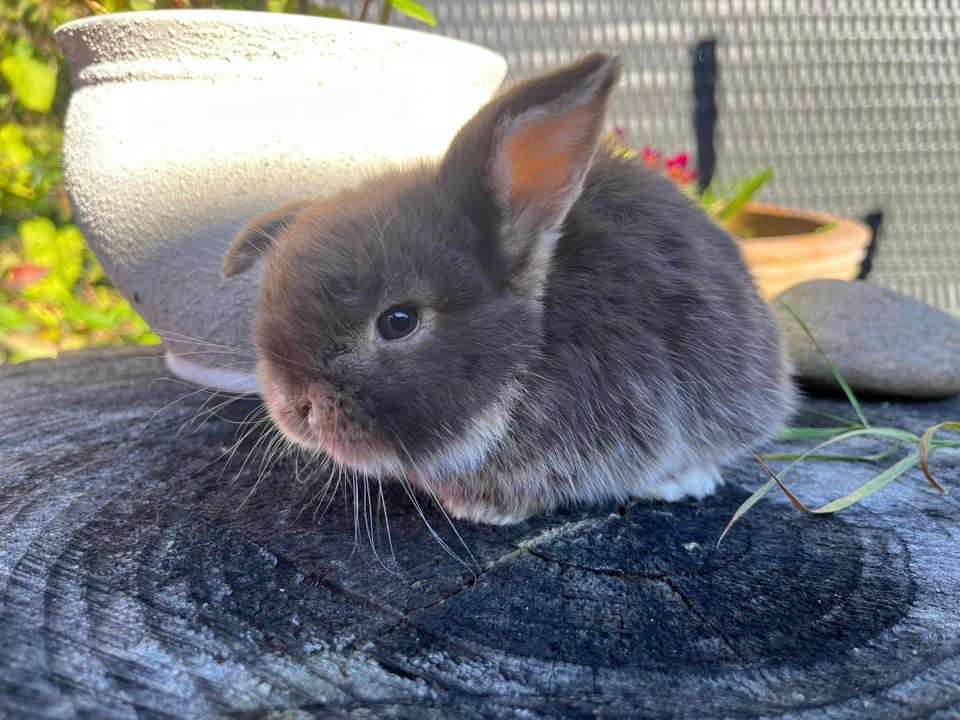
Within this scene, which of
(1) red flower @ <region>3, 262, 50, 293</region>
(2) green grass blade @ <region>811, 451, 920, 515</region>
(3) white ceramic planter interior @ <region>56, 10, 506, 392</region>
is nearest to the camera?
(2) green grass blade @ <region>811, 451, 920, 515</region>

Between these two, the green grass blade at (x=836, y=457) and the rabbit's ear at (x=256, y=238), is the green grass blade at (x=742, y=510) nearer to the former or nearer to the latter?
the green grass blade at (x=836, y=457)

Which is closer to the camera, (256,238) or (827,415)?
(256,238)

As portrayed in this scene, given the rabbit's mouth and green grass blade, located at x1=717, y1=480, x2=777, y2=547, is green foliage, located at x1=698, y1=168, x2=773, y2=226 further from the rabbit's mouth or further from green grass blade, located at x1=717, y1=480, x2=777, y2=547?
the rabbit's mouth

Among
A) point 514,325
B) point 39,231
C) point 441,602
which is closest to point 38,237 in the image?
point 39,231

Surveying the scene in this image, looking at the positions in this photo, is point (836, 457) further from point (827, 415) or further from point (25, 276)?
point (25, 276)

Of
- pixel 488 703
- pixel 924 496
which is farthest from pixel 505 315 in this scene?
pixel 924 496

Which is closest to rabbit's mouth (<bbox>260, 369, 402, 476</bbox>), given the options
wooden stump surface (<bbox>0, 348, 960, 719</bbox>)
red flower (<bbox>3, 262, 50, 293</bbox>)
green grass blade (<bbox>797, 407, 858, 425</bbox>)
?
wooden stump surface (<bbox>0, 348, 960, 719</bbox>)
